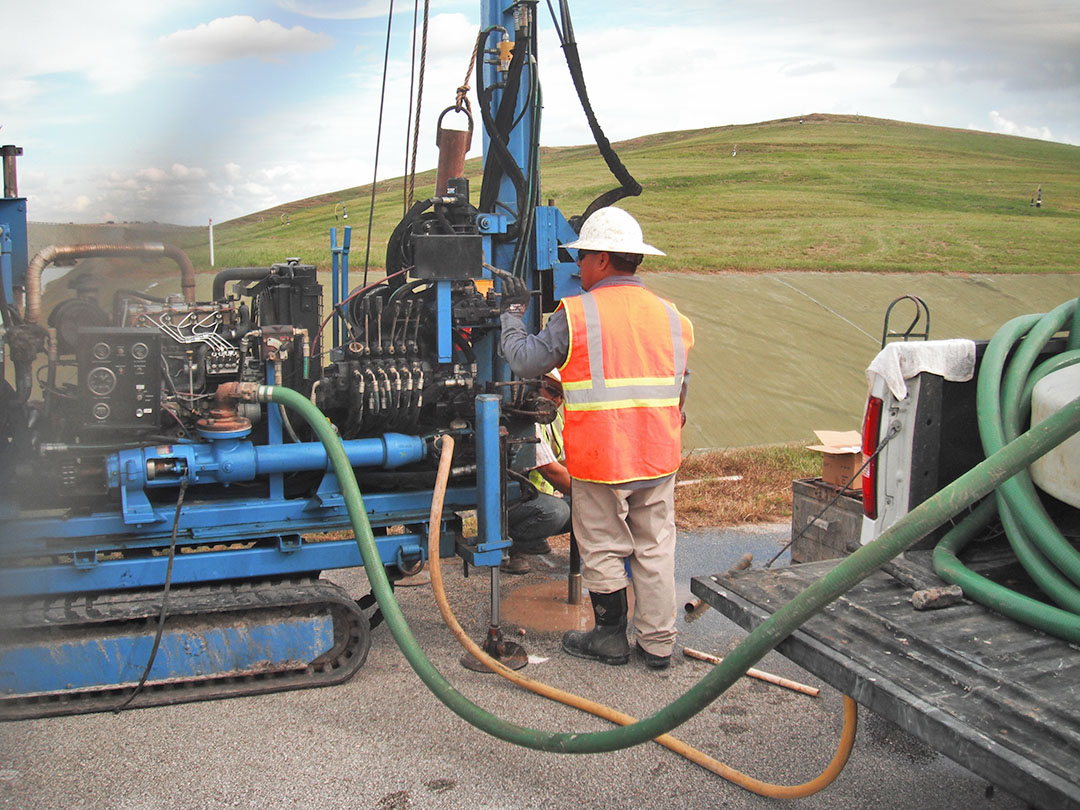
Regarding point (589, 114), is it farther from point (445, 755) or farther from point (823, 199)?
point (823, 199)

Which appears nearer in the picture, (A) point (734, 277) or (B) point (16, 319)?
(B) point (16, 319)

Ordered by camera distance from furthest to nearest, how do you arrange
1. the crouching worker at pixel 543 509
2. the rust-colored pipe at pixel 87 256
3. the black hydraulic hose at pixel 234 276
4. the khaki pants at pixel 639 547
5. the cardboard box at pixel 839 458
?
the cardboard box at pixel 839 458, the crouching worker at pixel 543 509, the black hydraulic hose at pixel 234 276, the khaki pants at pixel 639 547, the rust-colored pipe at pixel 87 256

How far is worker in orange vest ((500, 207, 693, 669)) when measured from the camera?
150 inches

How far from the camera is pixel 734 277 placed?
52.3 ft

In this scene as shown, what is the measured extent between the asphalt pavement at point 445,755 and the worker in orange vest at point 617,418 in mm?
260

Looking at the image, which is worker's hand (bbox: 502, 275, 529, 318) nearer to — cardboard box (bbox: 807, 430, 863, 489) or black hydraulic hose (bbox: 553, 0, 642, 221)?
black hydraulic hose (bbox: 553, 0, 642, 221)

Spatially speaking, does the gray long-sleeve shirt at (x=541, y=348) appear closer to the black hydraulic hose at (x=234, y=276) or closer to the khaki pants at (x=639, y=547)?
the khaki pants at (x=639, y=547)

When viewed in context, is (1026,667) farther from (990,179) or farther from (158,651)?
(990,179)

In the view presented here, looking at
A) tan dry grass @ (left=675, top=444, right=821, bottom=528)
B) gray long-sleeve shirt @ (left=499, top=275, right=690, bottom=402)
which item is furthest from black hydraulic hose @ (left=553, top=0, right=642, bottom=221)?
tan dry grass @ (left=675, top=444, right=821, bottom=528)

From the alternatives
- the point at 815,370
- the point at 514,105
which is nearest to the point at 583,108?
the point at 514,105

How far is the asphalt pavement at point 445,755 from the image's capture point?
9.93 ft

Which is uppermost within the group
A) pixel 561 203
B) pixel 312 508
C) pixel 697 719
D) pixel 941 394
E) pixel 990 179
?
pixel 990 179

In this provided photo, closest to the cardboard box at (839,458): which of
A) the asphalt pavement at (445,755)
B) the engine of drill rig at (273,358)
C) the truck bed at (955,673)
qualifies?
the asphalt pavement at (445,755)

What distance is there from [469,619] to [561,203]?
18.8 meters
